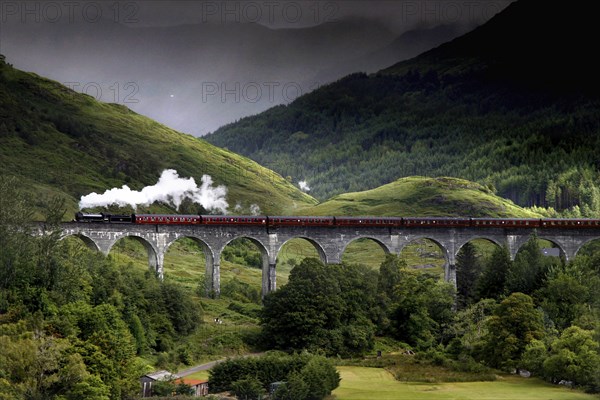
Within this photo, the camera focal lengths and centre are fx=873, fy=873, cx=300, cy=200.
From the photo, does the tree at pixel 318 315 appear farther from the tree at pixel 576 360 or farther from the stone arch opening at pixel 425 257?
the stone arch opening at pixel 425 257

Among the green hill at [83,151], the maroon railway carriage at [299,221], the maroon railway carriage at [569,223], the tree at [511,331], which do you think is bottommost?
the tree at [511,331]

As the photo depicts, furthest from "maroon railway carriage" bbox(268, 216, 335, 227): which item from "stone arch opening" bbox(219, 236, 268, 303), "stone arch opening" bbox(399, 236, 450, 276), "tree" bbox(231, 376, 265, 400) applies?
"stone arch opening" bbox(399, 236, 450, 276)

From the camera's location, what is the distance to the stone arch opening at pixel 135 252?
85.0 meters

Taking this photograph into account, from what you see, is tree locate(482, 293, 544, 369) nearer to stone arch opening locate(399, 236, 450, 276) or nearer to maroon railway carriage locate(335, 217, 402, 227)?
maroon railway carriage locate(335, 217, 402, 227)

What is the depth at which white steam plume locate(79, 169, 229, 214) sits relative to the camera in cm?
11968

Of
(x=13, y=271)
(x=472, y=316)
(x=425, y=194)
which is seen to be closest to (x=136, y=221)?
(x=13, y=271)

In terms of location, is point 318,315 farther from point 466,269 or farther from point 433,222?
point 466,269

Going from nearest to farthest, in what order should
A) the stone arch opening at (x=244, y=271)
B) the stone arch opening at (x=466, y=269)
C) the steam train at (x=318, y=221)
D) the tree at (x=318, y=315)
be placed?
the tree at (x=318, y=315) < the steam train at (x=318, y=221) < the stone arch opening at (x=244, y=271) < the stone arch opening at (x=466, y=269)

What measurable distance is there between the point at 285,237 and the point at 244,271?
3879 centimetres

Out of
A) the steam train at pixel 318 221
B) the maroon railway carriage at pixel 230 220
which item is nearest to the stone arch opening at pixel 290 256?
the steam train at pixel 318 221

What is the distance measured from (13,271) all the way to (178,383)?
550 inches

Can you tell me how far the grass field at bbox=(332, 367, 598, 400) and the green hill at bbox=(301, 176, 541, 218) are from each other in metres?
99.0

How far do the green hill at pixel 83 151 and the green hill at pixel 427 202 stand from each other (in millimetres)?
13186

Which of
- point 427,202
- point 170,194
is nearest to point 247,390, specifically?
point 170,194
